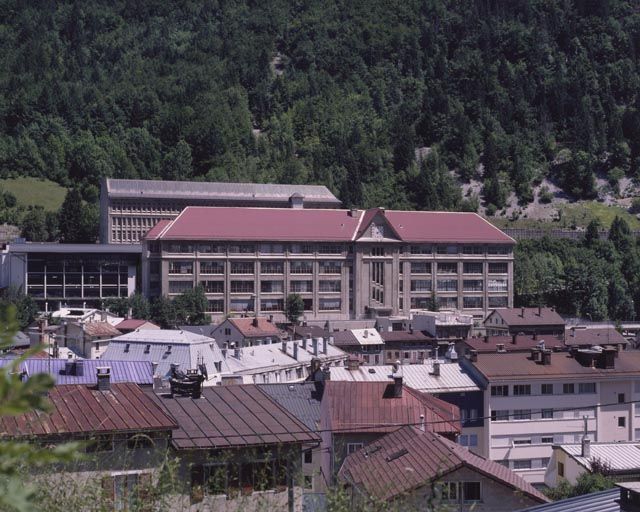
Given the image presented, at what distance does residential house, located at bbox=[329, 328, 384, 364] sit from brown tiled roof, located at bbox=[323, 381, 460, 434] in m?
37.7

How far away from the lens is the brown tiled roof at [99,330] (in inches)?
2389

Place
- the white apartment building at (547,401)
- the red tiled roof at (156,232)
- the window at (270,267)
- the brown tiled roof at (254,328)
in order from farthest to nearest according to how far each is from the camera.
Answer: the window at (270,267) → the red tiled roof at (156,232) → the brown tiled roof at (254,328) → the white apartment building at (547,401)

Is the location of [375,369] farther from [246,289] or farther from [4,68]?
[4,68]

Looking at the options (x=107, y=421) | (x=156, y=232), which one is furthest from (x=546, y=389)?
(x=156, y=232)

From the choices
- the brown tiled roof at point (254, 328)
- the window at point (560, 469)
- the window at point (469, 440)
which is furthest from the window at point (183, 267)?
the window at point (560, 469)

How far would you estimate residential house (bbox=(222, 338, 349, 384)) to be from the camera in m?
49.8

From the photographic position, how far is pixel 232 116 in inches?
6826

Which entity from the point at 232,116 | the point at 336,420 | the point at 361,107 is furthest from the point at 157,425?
the point at 361,107

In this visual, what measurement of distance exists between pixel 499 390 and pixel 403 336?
3502 centimetres

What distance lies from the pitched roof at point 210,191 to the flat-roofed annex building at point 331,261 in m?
18.1

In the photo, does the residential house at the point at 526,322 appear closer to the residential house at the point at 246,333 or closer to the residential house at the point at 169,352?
the residential house at the point at 246,333

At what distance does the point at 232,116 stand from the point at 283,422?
A: 520 feet

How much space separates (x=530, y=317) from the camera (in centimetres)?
8219

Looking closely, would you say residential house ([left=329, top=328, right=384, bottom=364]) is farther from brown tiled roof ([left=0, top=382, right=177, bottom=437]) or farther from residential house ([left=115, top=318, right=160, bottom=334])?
brown tiled roof ([left=0, top=382, right=177, bottom=437])
